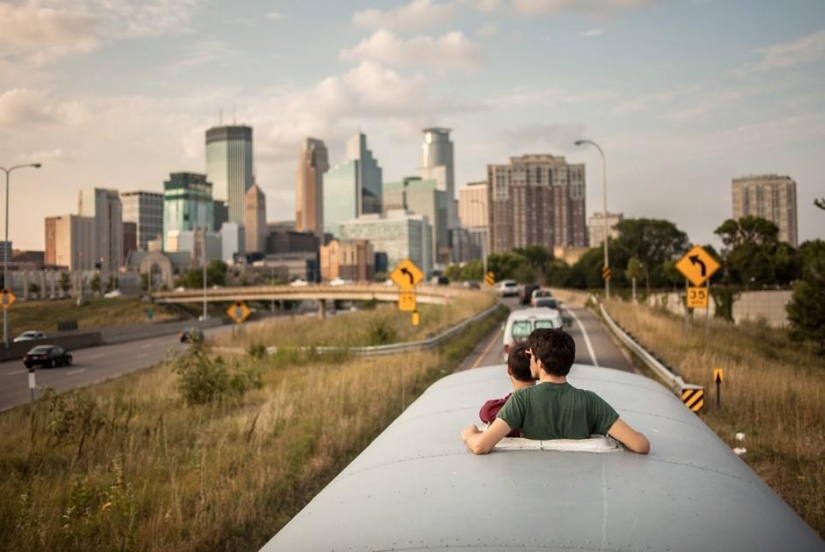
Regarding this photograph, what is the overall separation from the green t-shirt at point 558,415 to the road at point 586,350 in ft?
48.7

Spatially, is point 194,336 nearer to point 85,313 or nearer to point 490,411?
point 490,411

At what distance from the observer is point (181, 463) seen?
10.6 m

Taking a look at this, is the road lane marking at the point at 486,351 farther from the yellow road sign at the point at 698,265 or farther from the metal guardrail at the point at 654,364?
the yellow road sign at the point at 698,265

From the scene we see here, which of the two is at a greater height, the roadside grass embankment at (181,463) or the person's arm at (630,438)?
the person's arm at (630,438)

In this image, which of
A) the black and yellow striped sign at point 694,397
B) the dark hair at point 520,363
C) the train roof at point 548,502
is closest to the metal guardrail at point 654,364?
the black and yellow striped sign at point 694,397

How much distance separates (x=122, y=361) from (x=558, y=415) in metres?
37.1

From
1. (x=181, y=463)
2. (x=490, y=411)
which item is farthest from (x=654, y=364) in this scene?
(x=490, y=411)

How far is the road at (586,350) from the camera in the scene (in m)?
23.7


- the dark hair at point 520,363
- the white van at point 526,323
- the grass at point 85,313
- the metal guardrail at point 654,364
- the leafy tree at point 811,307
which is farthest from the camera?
the grass at point 85,313

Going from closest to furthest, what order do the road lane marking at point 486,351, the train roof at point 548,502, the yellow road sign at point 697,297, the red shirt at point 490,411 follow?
the train roof at point 548,502
the red shirt at point 490,411
the yellow road sign at point 697,297
the road lane marking at point 486,351

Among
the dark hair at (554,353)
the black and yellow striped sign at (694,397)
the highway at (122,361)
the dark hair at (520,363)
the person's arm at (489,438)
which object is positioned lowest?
the highway at (122,361)

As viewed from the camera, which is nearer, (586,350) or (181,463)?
(181,463)

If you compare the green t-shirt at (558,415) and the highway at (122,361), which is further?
the highway at (122,361)

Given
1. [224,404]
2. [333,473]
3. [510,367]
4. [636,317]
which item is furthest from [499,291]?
[510,367]
